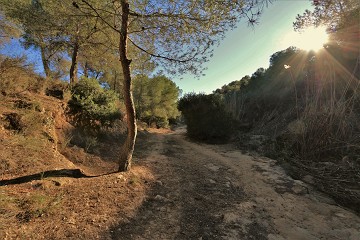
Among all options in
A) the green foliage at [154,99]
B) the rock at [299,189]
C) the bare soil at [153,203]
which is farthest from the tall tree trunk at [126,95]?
the green foliage at [154,99]

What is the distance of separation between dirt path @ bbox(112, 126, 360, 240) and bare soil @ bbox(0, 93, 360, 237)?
2 cm

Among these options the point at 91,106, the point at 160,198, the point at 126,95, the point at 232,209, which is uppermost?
the point at 126,95

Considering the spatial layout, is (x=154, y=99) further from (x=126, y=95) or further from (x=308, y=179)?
(x=308, y=179)

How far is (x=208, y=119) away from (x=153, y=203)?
737 cm

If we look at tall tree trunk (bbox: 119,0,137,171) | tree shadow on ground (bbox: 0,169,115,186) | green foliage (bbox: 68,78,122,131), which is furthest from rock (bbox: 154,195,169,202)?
green foliage (bbox: 68,78,122,131)

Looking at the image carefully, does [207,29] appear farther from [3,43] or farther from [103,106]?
[3,43]

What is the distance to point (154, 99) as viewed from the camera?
23922mm

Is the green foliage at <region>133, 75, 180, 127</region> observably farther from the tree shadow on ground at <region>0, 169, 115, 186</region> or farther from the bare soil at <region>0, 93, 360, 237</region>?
the tree shadow on ground at <region>0, 169, 115, 186</region>

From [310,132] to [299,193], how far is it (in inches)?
121

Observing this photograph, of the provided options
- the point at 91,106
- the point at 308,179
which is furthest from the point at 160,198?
the point at 91,106

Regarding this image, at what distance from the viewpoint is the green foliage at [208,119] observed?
11227mm

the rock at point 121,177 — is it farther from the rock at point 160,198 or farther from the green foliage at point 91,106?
the green foliage at point 91,106

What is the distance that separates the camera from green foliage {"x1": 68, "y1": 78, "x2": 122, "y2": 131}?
8.38m

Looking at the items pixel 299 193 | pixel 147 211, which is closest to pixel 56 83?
pixel 147 211
